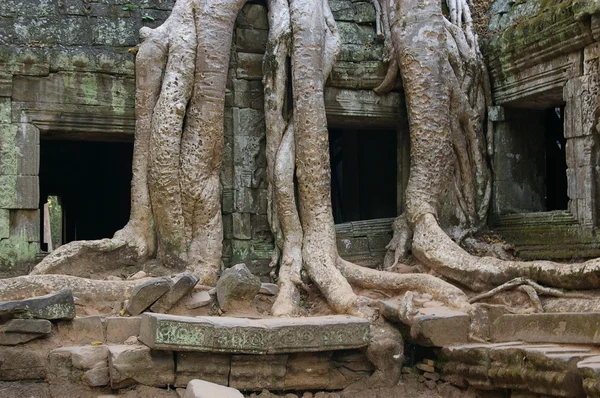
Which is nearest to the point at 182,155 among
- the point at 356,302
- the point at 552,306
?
the point at 356,302

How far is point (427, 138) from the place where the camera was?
7.41 meters

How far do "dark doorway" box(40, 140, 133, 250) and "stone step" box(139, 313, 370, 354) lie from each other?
18.3 ft

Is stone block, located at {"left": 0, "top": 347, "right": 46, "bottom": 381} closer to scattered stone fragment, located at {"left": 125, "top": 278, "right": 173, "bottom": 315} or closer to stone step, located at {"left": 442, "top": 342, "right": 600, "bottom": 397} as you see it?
scattered stone fragment, located at {"left": 125, "top": 278, "right": 173, "bottom": 315}

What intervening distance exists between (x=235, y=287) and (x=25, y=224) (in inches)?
78.7

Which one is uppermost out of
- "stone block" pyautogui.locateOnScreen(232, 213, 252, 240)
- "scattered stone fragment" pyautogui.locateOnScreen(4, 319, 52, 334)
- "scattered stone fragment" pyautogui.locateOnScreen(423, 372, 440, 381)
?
"stone block" pyautogui.locateOnScreen(232, 213, 252, 240)

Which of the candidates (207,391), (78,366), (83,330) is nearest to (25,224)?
(83,330)

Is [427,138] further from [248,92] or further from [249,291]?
[249,291]

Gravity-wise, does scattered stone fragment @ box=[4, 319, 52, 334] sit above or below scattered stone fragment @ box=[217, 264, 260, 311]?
below

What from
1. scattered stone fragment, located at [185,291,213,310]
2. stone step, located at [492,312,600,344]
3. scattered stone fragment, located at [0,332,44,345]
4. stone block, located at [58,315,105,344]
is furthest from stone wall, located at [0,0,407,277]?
stone step, located at [492,312,600,344]

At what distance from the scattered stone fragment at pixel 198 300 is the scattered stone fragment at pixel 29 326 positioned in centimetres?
105

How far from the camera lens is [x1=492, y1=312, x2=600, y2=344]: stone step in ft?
15.9

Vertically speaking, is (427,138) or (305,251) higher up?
(427,138)

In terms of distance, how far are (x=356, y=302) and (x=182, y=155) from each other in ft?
6.33

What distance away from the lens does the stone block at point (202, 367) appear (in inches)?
211
